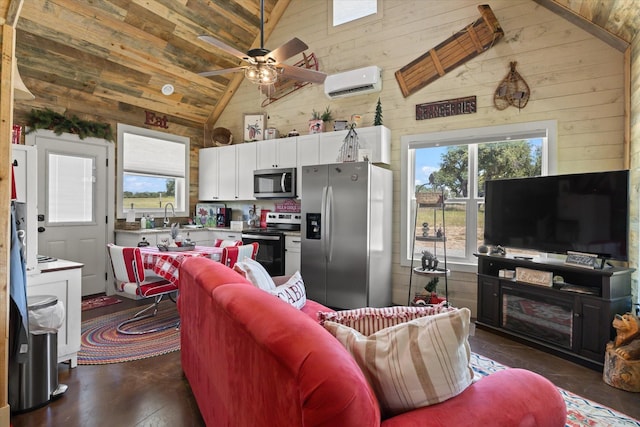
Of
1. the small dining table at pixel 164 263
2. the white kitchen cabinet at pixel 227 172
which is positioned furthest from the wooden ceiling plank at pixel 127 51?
the small dining table at pixel 164 263

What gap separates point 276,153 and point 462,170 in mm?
2626

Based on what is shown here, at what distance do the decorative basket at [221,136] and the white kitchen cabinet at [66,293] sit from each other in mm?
3708

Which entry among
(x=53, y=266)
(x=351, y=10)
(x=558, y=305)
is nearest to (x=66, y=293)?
(x=53, y=266)

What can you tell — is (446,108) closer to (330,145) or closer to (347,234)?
(330,145)


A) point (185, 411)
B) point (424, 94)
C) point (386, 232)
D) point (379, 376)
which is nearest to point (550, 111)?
point (424, 94)

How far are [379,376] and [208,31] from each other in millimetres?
5390

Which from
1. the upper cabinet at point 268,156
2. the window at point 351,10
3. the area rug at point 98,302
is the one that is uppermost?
the window at point 351,10

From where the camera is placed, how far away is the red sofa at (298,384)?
0.83 meters

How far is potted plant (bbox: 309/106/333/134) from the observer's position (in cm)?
495

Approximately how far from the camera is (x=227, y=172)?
19.3ft

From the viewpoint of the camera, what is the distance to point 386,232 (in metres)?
4.45

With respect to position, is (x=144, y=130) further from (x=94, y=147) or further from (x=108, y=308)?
(x=108, y=308)

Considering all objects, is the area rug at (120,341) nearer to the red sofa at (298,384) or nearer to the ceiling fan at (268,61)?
the red sofa at (298,384)

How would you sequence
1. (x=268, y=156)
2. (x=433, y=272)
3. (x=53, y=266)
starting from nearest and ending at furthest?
1. (x=53, y=266)
2. (x=433, y=272)
3. (x=268, y=156)
